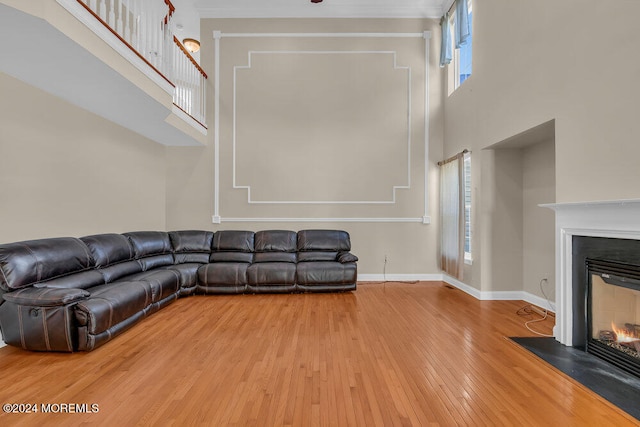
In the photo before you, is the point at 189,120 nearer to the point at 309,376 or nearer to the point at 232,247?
the point at 232,247

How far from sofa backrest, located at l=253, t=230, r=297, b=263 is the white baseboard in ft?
4.58

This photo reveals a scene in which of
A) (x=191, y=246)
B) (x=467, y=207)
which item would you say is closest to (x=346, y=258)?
(x=467, y=207)

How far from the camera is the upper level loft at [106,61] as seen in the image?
90.1 inches

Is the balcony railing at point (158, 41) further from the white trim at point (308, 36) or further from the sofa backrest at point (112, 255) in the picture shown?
the sofa backrest at point (112, 255)

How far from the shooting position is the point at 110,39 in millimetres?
2812

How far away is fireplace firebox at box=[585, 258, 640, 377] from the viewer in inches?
85.7

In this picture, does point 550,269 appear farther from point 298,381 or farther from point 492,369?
point 298,381

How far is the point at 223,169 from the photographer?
557cm

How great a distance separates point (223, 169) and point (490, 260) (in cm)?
467

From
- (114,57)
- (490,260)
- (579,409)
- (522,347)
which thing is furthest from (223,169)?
(579,409)

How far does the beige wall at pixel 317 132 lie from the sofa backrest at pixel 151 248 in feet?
2.97

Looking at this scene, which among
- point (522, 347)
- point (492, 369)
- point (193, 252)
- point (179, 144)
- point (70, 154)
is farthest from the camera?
point (179, 144)

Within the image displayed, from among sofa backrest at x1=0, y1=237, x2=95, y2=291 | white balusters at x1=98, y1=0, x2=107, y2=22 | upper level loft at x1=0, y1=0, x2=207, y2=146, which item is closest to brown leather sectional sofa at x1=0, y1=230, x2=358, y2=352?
sofa backrest at x1=0, y1=237, x2=95, y2=291

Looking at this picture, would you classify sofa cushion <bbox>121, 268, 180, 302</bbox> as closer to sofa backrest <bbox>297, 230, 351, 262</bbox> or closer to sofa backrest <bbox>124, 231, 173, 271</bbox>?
sofa backrest <bbox>124, 231, 173, 271</bbox>
